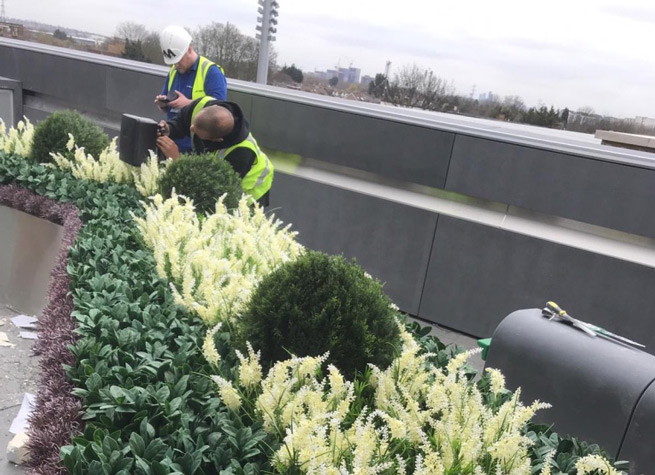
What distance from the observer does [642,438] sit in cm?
261

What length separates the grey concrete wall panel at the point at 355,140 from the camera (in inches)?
243

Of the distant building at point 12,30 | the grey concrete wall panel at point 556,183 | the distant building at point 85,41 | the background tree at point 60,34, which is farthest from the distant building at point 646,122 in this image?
the distant building at point 12,30

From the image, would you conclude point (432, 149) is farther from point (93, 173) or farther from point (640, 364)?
point (640, 364)

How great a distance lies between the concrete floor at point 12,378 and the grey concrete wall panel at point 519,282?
365 cm

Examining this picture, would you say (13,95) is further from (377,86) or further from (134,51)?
(377,86)

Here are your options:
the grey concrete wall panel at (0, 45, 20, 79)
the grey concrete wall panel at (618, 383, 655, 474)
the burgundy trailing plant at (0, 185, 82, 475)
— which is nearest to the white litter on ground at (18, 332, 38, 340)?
the burgundy trailing plant at (0, 185, 82, 475)

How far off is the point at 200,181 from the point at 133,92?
17.3ft

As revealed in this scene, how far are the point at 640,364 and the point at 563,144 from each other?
10.7 feet

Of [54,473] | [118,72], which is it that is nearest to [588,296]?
[54,473]

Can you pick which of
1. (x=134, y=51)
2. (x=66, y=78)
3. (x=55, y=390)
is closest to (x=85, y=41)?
(x=134, y=51)

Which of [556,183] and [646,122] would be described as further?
[646,122]

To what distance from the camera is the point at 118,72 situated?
359 inches

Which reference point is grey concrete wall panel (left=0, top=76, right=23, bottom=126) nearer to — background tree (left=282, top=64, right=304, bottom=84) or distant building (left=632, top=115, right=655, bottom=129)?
background tree (left=282, top=64, right=304, bottom=84)

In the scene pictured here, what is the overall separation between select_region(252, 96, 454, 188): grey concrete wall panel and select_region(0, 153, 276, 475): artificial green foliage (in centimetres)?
331
